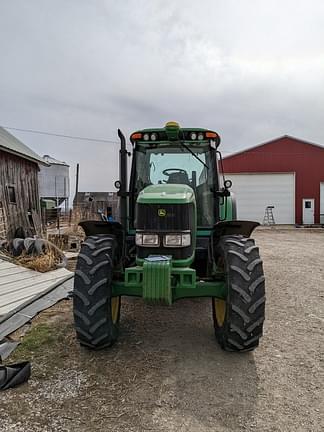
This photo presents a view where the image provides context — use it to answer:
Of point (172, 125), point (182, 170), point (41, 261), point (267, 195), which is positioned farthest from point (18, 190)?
point (267, 195)

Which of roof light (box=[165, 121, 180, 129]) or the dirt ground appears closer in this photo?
the dirt ground

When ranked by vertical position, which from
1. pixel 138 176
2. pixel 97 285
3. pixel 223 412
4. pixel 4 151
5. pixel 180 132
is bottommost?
pixel 223 412

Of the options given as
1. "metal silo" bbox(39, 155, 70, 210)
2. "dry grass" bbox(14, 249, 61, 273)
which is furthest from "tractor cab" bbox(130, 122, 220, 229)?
"metal silo" bbox(39, 155, 70, 210)

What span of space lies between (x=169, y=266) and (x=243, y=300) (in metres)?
0.73

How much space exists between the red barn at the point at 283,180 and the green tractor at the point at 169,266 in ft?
61.2

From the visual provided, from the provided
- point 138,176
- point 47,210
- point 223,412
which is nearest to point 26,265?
point 138,176

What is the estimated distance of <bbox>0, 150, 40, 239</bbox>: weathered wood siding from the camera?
12336mm

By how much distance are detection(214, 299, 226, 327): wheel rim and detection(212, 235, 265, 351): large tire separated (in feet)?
0.49

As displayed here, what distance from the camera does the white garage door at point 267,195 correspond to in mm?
22484

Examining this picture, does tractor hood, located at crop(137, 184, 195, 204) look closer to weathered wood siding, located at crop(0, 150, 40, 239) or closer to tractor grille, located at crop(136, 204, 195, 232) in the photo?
tractor grille, located at crop(136, 204, 195, 232)

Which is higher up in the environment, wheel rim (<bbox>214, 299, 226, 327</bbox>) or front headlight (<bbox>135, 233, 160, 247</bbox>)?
front headlight (<bbox>135, 233, 160, 247</bbox>)

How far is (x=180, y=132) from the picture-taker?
459 centimetres

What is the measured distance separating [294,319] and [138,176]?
2.66 meters

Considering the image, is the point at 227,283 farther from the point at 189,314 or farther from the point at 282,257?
the point at 282,257
